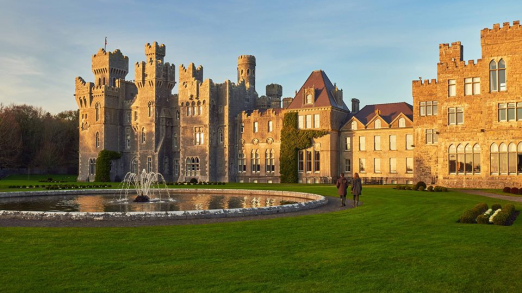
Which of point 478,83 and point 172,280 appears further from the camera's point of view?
point 478,83

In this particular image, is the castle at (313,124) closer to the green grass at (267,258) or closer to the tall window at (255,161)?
the tall window at (255,161)

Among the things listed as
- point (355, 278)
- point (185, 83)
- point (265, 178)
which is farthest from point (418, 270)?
point (185, 83)

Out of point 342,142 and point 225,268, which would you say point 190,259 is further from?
point 342,142

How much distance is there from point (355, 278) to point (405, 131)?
4793 centimetres

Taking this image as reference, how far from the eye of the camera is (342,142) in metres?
60.8

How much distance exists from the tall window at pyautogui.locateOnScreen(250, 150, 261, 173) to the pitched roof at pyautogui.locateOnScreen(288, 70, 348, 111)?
27.7 ft

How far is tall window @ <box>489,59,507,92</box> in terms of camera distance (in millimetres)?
43375

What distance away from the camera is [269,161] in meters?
65.3

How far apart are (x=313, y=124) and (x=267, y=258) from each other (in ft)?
160

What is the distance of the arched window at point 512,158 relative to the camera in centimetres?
4241

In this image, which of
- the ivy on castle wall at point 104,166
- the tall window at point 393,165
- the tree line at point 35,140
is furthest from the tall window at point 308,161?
the tree line at point 35,140

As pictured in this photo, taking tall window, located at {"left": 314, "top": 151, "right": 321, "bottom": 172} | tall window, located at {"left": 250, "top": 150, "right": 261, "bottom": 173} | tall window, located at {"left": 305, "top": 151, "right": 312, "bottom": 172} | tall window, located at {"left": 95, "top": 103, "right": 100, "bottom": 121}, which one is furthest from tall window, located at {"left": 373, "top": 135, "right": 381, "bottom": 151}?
tall window, located at {"left": 95, "top": 103, "right": 100, "bottom": 121}

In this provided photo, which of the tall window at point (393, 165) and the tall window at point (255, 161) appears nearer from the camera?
the tall window at point (393, 165)

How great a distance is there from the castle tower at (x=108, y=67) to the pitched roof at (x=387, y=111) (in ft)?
134
